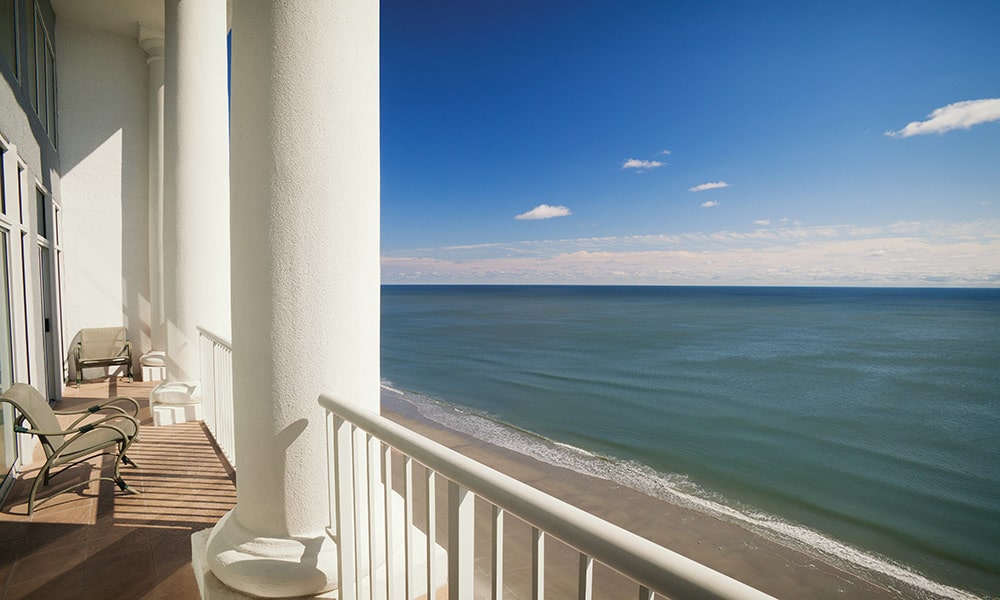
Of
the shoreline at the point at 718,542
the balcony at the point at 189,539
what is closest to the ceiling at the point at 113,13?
the balcony at the point at 189,539

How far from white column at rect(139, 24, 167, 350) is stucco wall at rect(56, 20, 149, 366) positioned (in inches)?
15.0

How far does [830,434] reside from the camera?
15906 mm

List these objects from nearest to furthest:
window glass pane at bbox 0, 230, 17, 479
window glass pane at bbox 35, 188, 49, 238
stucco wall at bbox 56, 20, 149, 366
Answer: window glass pane at bbox 0, 230, 17, 479 < window glass pane at bbox 35, 188, 49, 238 < stucco wall at bbox 56, 20, 149, 366

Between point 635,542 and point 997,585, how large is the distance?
10.9m

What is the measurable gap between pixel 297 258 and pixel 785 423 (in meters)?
18.8

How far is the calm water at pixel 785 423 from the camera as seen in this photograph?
9578mm

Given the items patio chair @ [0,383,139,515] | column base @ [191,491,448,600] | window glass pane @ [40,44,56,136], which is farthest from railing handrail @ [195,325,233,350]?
window glass pane @ [40,44,56,136]

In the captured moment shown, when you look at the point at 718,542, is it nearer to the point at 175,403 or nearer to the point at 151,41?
the point at 175,403

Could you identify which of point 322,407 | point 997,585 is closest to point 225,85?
point 322,407

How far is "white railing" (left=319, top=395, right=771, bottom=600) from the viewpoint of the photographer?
0.76 meters

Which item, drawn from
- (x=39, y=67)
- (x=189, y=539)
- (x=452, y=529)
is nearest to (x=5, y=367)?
(x=189, y=539)

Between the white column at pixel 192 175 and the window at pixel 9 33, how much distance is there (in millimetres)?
1315

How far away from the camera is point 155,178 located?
29.1 feet

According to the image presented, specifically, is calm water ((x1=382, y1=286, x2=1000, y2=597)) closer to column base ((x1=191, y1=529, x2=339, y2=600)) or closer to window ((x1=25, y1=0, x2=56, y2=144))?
column base ((x1=191, y1=529, x2=339, y2=600))
